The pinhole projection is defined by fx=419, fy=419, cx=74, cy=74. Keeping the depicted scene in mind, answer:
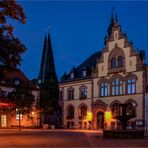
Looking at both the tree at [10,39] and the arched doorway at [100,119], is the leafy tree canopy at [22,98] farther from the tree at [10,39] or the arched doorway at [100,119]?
the tree at [10,39]

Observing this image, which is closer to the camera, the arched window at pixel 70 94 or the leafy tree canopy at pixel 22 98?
the leafy tree canopy at pixel 22 98

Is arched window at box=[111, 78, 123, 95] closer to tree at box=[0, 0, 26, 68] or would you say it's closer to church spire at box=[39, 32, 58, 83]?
church spire at box=[39, 32, 58, 83]

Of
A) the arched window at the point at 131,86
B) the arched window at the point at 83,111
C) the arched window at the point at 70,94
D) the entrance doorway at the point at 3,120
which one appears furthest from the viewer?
the arched window at the point at 70,94

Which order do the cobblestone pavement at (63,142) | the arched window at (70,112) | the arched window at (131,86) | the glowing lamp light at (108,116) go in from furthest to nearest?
the arched window at (70,112)
the glowing lamp light at (108,116)
the arched window at (131,86)
the cobblestone pavement at (63,142)

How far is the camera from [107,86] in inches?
2603

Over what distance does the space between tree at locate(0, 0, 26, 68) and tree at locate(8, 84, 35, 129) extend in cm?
3634

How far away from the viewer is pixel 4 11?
64.7 feet

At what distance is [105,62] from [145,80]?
8977mm

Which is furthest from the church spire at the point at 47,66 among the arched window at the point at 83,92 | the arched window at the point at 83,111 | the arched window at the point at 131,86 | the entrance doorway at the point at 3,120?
the arched window at the point at 131,86

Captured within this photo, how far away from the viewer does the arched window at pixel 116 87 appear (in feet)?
208

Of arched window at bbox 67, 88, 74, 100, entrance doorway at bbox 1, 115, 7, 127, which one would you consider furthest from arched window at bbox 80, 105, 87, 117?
entrance doorway at bbox 1, 115, 7, 127

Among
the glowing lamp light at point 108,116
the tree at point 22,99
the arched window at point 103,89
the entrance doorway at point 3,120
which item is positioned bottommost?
the entrance doorway at point 3,120

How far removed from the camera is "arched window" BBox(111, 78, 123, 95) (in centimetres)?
6344

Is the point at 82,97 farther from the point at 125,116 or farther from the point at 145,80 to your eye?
the point at 125,116
